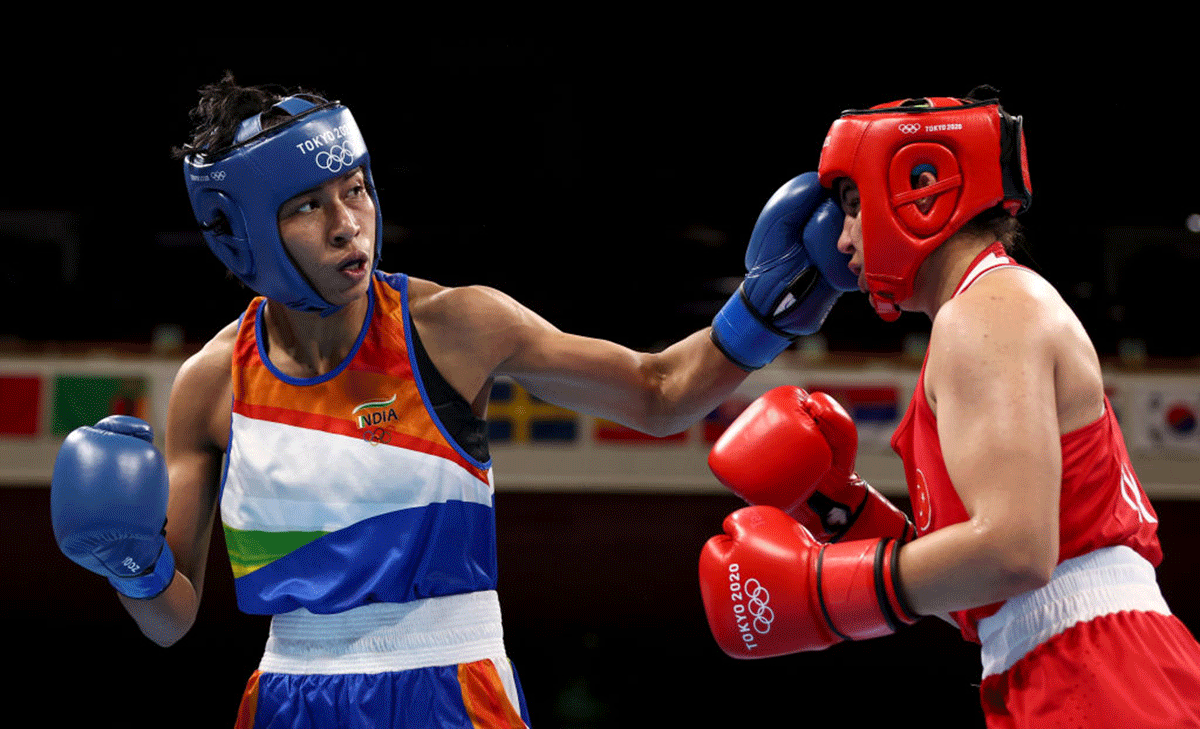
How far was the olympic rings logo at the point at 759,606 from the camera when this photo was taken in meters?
1.76

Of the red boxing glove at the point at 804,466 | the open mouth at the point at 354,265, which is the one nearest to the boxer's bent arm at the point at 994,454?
the red boxing glove at the point at 804,466

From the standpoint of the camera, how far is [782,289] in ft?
7.64

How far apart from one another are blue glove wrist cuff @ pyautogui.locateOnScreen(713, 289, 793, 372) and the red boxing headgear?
1.47 ft

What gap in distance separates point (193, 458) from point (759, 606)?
4.17 feet

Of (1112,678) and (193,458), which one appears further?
(193,458)

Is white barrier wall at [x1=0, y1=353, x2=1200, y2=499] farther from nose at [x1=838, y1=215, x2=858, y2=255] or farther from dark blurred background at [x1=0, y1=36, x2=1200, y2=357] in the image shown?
nose at [x1=838, y1=215, x2=858, y2=255]

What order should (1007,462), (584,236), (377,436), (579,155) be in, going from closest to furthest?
1. (1007,462)
2. (377,436)
3. (584,236)
4. (579,155)

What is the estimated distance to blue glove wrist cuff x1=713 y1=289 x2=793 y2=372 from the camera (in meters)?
2.34

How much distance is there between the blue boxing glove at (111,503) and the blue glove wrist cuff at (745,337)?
1.17 meters

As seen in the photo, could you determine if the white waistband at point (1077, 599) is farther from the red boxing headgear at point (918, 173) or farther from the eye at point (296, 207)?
the eye at point (296, 207)

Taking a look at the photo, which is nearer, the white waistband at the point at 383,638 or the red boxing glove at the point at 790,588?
the red boxing glove at the point at 790,588

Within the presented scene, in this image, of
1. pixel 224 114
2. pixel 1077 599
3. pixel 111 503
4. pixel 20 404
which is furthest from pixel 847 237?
pixel 20 404

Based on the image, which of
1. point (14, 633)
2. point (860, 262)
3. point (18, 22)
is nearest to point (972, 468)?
point (860, 262)

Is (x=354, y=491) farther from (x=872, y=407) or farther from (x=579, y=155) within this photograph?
(x=579, y=155)
